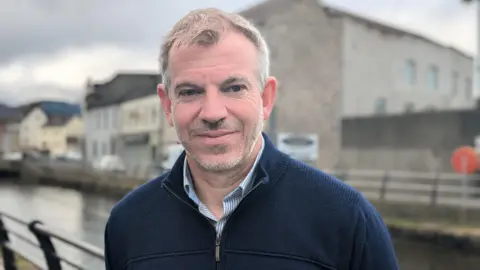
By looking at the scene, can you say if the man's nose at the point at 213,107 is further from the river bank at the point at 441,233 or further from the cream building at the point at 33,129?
the cream building at the point at 33,129

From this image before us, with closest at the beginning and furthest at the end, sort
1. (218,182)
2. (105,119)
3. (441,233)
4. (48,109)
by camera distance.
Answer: (218,182), (441,233), (105,119), (48,109)

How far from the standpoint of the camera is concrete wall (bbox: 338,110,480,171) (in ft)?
73.2

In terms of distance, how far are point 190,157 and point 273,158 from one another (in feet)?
0.84

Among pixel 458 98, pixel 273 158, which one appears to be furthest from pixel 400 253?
pixel 458 98

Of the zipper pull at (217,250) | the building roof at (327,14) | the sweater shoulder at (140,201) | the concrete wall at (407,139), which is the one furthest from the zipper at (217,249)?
the building roof at (327,14)

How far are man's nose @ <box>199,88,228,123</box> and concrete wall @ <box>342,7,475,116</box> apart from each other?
30.0 m

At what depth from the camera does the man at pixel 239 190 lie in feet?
5.67

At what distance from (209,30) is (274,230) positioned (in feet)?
1.98

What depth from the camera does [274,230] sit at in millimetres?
1758

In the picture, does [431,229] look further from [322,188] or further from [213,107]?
[213,107]

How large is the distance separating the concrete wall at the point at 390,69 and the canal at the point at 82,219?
14001 mm

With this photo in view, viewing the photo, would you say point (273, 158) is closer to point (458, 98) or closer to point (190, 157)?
point (190, 157)

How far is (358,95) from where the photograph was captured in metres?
32.3

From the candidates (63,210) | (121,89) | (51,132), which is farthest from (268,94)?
(51,132)
